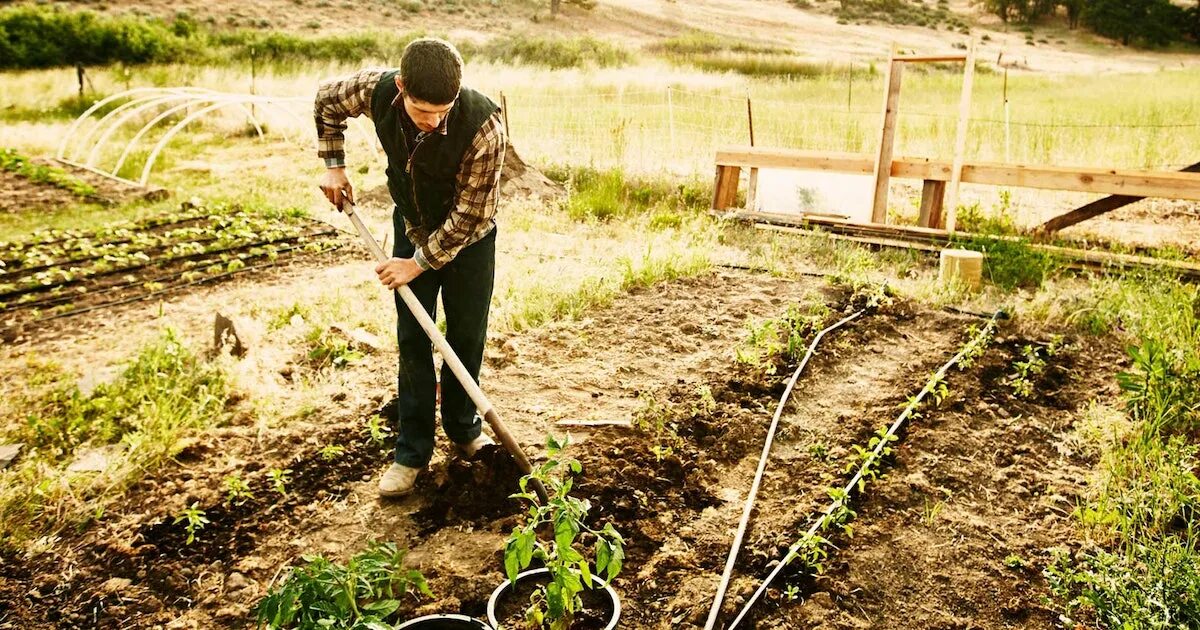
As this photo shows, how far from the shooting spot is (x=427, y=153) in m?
2.78

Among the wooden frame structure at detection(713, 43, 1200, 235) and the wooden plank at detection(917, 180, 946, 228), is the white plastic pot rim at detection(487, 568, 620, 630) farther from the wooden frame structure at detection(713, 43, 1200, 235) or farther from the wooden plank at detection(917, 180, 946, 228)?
the wooden plank at detection(917, 180, 946, 228)

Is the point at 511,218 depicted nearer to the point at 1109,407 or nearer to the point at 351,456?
the point at 351,456

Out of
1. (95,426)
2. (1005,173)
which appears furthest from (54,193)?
(1005,173)

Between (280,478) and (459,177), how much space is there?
149cm

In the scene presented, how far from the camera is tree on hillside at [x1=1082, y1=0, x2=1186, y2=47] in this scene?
25.6m

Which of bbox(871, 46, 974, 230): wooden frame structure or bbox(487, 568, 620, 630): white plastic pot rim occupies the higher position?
bbox(871, 46, 974, 230): wooden frame structure

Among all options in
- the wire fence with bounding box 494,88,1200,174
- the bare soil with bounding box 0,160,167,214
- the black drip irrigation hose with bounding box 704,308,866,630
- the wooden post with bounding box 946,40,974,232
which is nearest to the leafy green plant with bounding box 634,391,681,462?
the black drip irrigation hose with bounding box 704,308,866,630

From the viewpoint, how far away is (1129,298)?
16.9ft

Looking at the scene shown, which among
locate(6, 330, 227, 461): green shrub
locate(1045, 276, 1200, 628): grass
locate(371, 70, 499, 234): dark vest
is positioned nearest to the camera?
locate(1045, 276, 1200, 628): grass

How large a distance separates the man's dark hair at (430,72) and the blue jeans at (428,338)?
0.70m

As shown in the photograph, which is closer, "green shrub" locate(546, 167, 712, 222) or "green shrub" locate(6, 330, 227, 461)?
"green shrub" locate(6, 330, 227, 461)

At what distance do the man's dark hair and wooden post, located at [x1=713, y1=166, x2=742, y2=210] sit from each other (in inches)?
231

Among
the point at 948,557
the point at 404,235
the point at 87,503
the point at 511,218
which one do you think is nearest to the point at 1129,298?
the point at 948,557

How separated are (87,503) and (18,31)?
21.1m
